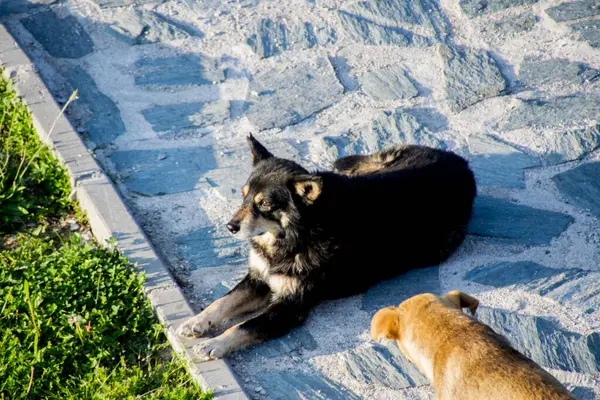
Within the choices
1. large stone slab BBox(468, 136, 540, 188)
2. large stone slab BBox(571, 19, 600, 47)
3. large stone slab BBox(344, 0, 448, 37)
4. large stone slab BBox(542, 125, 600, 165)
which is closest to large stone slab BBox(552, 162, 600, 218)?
large stone slab BBox(542, 125, 600, 165)

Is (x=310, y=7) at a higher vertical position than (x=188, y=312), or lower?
higher

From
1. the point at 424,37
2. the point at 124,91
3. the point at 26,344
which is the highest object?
the point at 424,37

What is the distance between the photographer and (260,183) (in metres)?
5.38

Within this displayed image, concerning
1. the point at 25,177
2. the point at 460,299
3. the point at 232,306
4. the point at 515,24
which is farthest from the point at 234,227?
the point at 515,24

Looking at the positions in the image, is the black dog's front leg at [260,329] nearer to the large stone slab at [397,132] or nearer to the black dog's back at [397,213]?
the black dog's back at [397,213]

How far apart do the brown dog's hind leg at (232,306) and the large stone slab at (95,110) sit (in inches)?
88.6

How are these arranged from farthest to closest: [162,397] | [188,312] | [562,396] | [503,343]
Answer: [188,312] → [162,397] → [503,343] → [562,396]

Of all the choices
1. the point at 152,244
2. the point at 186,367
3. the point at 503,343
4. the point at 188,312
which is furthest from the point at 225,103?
the point at 503,343

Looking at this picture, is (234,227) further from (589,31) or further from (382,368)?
(589,31)

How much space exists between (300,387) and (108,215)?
2034 millimetres

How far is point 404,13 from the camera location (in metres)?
8.52

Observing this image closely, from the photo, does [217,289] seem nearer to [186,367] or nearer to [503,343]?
[186,367]

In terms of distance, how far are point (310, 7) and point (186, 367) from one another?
4.85 meters

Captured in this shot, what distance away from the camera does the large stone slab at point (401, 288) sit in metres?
5.54
